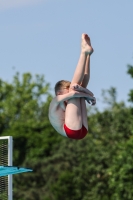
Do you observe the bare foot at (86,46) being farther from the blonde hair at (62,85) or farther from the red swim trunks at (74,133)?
the red swim trunks at (74,133)

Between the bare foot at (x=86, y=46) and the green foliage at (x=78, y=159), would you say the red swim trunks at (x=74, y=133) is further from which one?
the green foliage at (x=78, y=159)

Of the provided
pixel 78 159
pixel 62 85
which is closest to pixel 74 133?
pixel 62 85

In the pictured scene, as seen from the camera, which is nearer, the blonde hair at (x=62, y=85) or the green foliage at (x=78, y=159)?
the blonde hair at (x=62, y=85)

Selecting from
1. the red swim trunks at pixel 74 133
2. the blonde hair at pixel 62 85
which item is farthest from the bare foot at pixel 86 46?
the red swim trunks at pixel 74 133

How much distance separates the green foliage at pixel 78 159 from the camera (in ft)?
126

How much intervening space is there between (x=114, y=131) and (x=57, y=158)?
19.3 feet

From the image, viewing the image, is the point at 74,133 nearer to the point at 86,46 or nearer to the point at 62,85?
the point at 62,85

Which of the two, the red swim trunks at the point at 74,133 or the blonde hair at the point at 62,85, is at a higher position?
the blonde hair at the point at 62,85

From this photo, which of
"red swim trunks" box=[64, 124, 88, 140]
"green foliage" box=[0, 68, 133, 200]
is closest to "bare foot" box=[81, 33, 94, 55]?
"red swim trunks" box=[64, 124, 88, 140]

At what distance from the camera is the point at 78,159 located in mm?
46219

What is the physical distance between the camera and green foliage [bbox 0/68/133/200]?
1514 inches

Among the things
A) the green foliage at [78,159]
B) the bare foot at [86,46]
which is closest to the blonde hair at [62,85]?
the bare foot at [86,46]

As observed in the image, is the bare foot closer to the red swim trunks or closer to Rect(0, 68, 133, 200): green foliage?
the red swim trunks

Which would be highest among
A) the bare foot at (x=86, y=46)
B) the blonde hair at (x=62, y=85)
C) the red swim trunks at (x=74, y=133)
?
the bare foot at (x=86, y=46)
